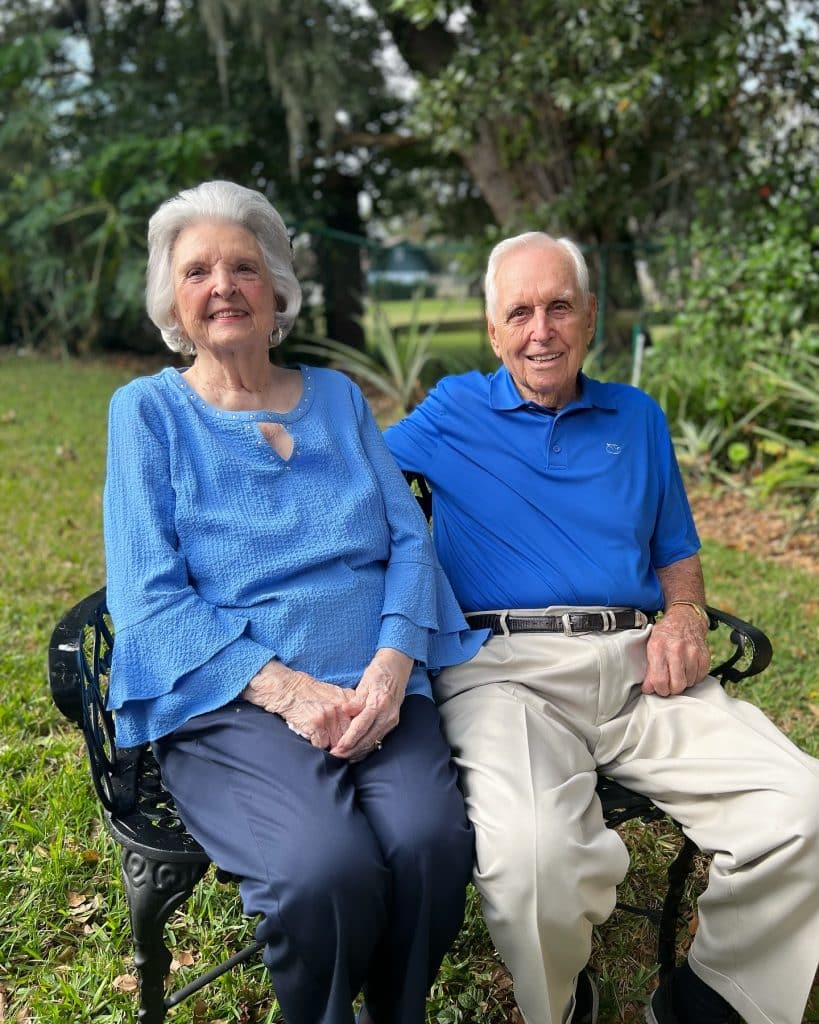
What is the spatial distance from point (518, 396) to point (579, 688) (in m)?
0.73

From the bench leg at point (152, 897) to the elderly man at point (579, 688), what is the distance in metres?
0.54

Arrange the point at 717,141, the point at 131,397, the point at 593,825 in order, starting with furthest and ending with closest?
the point at 717,141, the point at 131,397, the point at 593,825

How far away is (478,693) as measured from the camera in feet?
6.88

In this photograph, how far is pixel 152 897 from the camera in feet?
5.61

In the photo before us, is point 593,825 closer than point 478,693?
Yes

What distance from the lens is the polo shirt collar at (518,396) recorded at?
2350 millimetres

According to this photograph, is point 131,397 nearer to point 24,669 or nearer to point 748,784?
point 748,784

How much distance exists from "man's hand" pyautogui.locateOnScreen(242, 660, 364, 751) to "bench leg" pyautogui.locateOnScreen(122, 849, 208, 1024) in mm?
302

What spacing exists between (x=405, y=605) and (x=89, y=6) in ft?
35.6

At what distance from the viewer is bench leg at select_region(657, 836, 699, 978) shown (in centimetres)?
206

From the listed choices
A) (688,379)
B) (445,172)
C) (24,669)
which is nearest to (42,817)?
(24,669)

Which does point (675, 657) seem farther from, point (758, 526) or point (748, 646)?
point (758, 526)

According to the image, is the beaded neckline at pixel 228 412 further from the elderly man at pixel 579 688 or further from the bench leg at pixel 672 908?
the bench leg at pixel 672 908

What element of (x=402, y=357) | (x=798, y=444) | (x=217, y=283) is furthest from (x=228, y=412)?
(x=402, y=357)
